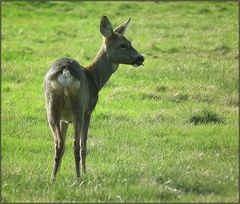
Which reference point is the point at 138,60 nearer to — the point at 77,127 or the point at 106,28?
the point at 106,28

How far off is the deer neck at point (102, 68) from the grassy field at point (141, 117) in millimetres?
1013

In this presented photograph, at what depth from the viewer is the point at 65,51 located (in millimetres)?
19328

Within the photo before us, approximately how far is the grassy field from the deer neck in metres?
1.01

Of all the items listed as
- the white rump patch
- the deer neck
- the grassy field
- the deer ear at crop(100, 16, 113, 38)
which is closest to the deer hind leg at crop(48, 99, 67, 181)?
the grassy field

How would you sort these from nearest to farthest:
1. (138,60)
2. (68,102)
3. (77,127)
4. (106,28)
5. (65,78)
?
1. (65,78)
2. (68,102)
3. (77,127)
4. (106,28)
5. (138,60)

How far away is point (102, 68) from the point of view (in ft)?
32.3

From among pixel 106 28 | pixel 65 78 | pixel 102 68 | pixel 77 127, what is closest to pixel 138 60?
pixel 102 68

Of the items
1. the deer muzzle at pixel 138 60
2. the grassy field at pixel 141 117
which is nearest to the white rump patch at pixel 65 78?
the grassy field at pixel 141 117

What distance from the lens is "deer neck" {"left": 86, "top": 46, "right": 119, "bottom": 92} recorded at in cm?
973

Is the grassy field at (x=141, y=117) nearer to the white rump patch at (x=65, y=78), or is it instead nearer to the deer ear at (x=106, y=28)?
the white rump patch at (x=65, y=78)

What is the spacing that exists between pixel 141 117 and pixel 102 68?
Result: 2150mm

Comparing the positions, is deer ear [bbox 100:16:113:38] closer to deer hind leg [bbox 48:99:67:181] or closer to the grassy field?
the grassy field

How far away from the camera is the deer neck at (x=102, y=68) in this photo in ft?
31.9

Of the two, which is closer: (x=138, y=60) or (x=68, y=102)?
(x=68, y=102)
